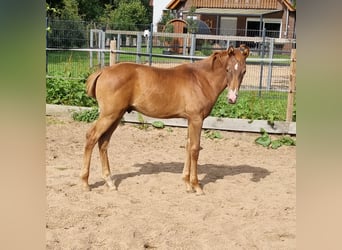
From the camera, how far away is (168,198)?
431 cm

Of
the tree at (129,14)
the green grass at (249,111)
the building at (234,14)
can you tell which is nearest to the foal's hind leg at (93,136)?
the green grass at (249,111)

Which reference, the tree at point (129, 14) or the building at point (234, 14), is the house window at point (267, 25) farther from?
the tree at point (129, 14)

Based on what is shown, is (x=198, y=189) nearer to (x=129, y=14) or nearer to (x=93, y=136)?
(x=93, y=136)

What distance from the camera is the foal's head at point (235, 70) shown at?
417 cm

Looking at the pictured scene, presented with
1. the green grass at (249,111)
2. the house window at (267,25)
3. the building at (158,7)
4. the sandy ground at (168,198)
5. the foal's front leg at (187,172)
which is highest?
the building at (158,7)

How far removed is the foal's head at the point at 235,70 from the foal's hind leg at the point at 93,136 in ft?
3.76

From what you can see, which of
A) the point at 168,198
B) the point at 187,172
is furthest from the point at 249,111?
the point at 168,198

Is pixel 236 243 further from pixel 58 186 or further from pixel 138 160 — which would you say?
pixel 138 160

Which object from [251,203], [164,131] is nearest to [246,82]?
[164,131]

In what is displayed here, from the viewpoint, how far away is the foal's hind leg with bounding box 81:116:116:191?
4273 mm

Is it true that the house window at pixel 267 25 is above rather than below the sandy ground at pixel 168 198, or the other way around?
above

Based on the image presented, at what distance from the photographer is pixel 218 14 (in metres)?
32.1
